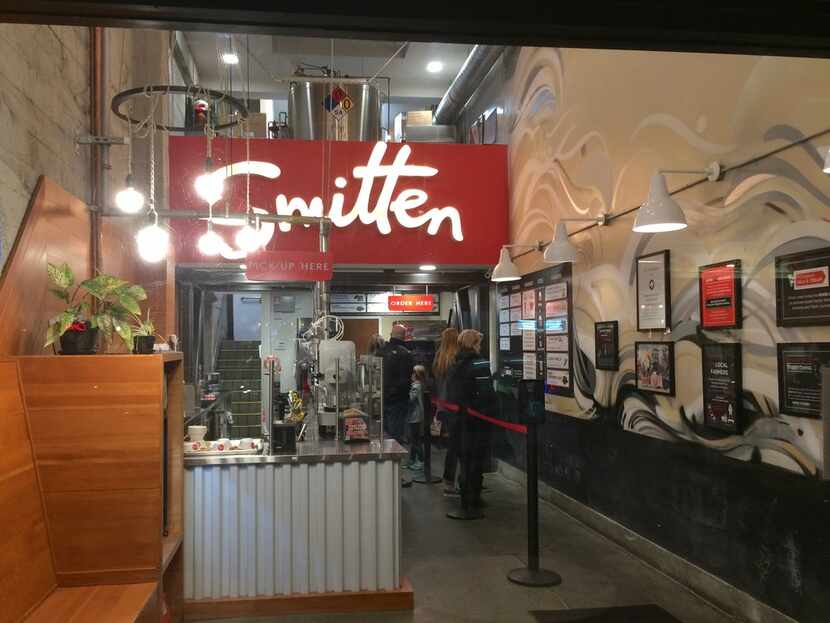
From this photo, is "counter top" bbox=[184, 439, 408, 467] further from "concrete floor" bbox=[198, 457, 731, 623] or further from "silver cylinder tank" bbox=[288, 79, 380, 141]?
"silver cylinder tank" bbox=[288, 79, 380, 141]

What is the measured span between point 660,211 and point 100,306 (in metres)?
3.12

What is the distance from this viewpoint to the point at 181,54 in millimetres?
8477

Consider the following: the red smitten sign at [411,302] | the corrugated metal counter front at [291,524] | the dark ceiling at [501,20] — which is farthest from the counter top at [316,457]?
the red smitten sign at [411,302]

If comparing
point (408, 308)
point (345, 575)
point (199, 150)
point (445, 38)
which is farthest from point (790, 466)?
point (408, 308)

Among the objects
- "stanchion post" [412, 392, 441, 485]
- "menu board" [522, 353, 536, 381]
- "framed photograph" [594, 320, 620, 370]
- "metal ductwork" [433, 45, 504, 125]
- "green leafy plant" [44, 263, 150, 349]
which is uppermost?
"metal ductwork" [433, 45, 504, 125]

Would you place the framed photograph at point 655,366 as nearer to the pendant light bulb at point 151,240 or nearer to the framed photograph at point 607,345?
the framed photograph at point 607,345

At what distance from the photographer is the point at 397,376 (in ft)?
26.6

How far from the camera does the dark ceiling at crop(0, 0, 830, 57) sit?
5.11 ft

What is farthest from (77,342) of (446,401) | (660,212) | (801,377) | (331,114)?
(331,114)

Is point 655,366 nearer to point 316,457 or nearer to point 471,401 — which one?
point 471,401

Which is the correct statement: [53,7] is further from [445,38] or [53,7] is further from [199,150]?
[199,150]

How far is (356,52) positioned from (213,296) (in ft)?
14.0

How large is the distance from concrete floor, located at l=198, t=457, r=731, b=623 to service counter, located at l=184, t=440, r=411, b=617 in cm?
20

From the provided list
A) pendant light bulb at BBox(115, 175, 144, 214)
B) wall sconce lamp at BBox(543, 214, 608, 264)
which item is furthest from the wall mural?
pendant light bulb at BBox(115, 175, 144, 214)
